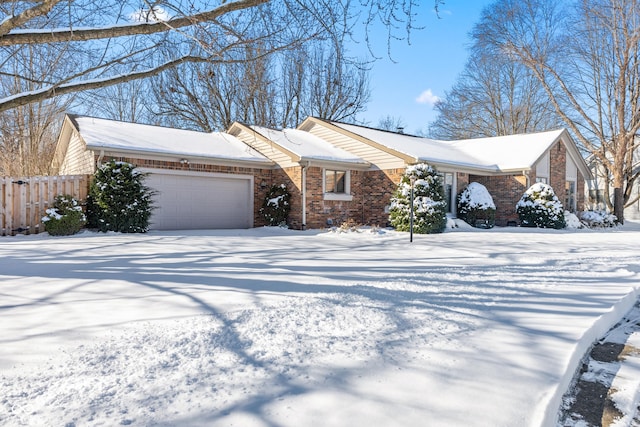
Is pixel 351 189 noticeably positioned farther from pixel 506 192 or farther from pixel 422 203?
pixel 506 192

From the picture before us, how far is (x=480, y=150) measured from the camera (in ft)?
64.7

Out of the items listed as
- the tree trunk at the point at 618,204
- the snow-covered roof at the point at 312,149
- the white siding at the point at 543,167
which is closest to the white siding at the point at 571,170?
the tree trunk at the point at 618,204

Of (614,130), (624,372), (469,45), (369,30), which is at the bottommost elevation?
(624,372)

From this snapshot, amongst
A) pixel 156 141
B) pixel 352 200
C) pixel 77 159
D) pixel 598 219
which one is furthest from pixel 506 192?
pixel 77 159

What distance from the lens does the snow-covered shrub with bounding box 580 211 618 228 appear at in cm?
1831

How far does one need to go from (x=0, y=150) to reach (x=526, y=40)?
24.5 meters

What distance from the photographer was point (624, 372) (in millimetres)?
2951

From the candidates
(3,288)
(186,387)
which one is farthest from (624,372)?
(3,288)

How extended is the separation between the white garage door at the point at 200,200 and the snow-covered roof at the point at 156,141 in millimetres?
696

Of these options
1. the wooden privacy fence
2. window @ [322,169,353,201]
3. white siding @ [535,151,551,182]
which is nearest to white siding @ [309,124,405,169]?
window @ [322,169,353,201]

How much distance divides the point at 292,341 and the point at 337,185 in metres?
12.7

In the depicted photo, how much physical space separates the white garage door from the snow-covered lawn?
7.16m

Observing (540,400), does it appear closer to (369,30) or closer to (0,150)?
(369,30)

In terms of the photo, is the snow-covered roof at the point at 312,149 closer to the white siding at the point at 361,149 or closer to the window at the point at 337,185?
the white siding at the point at 361,149
